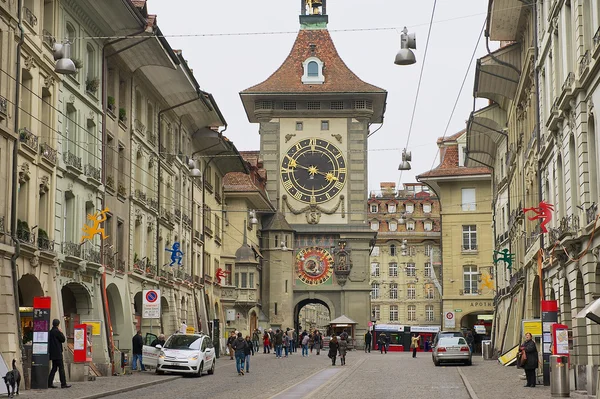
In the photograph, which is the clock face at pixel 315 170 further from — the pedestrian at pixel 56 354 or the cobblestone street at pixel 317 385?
the pedestrian at pixel 56 354

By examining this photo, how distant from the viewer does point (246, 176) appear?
8306cm

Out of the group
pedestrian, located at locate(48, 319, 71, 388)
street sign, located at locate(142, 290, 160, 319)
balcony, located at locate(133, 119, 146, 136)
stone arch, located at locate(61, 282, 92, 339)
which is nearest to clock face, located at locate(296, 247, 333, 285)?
balcony, located at locate(133, 119, 146, 136)

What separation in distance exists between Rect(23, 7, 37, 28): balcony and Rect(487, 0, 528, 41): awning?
17.1 m

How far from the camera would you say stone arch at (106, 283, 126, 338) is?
42.6m

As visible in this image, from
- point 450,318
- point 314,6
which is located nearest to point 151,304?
point 450,318

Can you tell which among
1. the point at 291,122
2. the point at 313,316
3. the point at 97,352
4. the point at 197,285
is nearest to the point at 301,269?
the point at 291,122

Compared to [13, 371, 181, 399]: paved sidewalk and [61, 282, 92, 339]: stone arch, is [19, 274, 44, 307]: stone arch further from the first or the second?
[61, 282, 92, 339]: stone arch

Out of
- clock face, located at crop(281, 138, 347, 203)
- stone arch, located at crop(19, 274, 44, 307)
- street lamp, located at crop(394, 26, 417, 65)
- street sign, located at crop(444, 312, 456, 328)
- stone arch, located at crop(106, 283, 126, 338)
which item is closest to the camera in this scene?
street lamp, located at crop(394, 26, 417, 65)

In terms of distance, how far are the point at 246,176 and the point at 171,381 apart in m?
48.4

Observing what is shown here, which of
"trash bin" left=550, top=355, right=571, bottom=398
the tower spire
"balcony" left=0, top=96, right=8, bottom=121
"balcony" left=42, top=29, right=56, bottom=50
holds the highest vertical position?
the tower spire

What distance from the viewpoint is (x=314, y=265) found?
304 ft

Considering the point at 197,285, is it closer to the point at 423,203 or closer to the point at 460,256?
Result: the point at 460,256

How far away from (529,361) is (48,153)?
15.2 metres

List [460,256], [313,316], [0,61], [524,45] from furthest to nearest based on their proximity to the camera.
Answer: [313,316]
[460,256]
[524,45]
[0,61]
